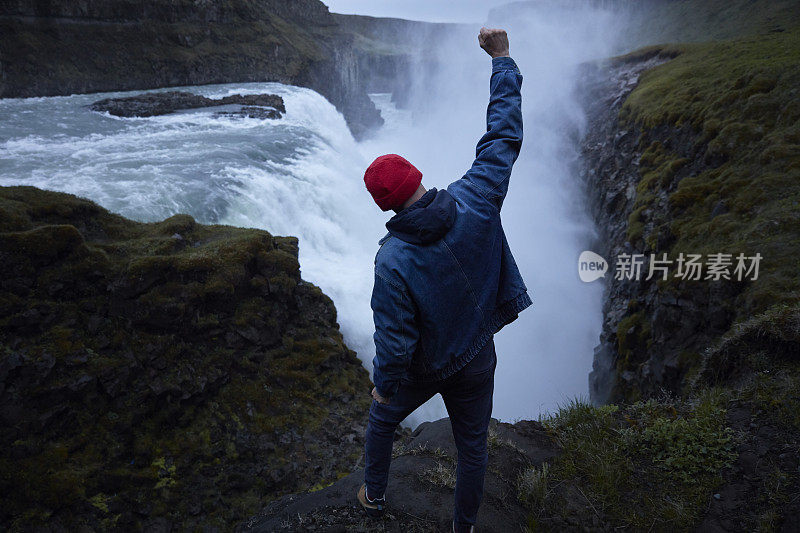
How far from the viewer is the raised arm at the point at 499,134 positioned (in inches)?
95.7

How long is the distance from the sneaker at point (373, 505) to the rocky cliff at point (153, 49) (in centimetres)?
4029

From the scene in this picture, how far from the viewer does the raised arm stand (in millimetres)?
2432

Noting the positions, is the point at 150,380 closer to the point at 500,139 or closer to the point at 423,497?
the point at 423,497

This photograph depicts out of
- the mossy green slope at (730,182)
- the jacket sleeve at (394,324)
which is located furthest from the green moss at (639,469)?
the mossy green slope at (730,182)

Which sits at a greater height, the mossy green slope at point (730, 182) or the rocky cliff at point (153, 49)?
the rocky cliff at point (153, 49)

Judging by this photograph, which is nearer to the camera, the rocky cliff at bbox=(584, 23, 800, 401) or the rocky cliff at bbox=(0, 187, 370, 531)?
the rocky cliff at bbox=(0, 187, 370, 531)

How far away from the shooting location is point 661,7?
3002 inches

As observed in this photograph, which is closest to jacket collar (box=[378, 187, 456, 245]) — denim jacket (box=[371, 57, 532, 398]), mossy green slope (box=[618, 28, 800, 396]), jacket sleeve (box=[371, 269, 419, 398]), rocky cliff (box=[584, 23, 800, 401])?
denim jacket (box=[371, 57, 532, 398])

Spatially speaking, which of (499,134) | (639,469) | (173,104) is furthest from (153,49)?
(639,469)

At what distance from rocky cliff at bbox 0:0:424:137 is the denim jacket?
40.5m

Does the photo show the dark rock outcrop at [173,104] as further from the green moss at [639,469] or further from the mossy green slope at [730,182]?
the green moss at [639,469]

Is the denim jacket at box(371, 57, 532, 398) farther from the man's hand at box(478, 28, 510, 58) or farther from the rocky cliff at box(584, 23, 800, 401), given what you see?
the rocky cliff at box(584, 23, 800, 401)

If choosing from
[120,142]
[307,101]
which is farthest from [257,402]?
[307,101]

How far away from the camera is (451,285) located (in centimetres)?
236
